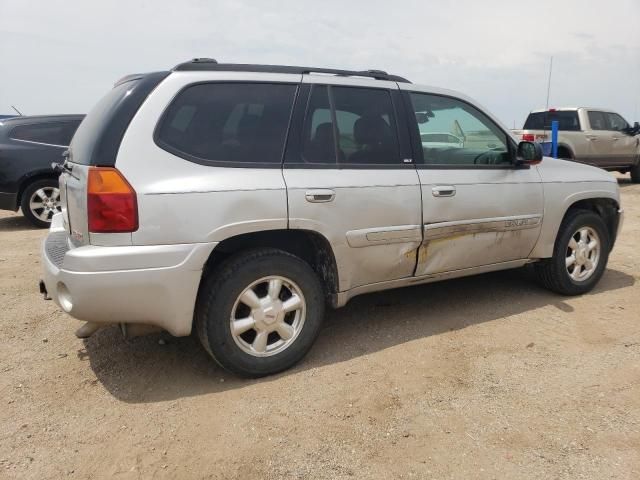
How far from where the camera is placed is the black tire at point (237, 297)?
2.92 m

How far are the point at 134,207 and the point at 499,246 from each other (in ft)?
8.72

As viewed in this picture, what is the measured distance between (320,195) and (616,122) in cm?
1267

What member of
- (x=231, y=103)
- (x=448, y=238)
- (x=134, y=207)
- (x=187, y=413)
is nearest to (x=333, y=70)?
(x=231, y=103)

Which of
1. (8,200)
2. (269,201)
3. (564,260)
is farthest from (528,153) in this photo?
(8,200)

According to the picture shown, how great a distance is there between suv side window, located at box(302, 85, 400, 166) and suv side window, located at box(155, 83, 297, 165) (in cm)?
18

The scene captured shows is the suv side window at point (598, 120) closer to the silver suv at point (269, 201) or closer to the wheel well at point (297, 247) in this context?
the silver suv at point (269, 201)

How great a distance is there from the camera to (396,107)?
3582 millimetres

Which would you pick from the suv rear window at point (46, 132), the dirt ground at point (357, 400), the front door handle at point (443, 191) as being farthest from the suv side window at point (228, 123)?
the suv rear window at point (46, 132)

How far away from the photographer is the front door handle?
3.57 m

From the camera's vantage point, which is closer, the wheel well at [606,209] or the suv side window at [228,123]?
the suv side window at [228,123]

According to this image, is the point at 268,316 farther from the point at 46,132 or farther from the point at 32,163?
the point at 46,132

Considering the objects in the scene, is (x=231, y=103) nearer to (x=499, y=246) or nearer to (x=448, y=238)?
(x=448, y=238)

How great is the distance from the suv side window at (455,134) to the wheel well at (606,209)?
1086mm

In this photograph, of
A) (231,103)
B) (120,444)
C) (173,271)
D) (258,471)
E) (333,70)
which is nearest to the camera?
(258,471)
